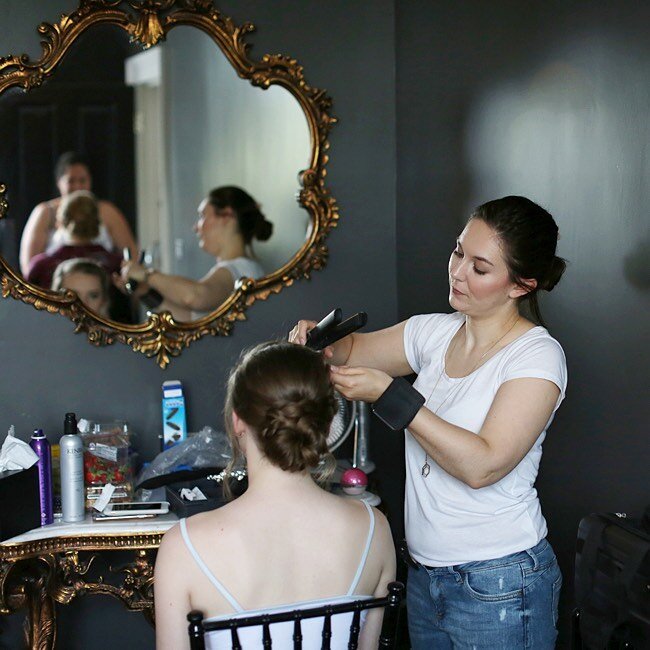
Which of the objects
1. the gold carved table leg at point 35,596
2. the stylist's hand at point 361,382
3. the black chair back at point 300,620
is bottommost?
the gold carved table leg at point 35,596

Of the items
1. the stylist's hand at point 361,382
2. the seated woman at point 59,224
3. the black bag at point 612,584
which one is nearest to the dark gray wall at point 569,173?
the black bag at point 612,584

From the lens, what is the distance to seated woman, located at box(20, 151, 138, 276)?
8.68ft

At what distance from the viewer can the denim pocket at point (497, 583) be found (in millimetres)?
1695

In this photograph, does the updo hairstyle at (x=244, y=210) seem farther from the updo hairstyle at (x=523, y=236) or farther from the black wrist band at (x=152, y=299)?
the updo hairstyle at (x=523, y=236)

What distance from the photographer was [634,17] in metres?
1.89

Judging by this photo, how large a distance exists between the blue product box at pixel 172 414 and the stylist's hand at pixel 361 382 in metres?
1.17

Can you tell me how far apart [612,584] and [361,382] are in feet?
1.80

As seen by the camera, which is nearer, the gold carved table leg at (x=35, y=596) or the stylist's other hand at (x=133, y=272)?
the gold carved table leg at (x=35, y=596)

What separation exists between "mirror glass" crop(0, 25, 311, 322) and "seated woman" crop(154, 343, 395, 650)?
54.1 inches

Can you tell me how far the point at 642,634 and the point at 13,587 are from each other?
1.56m

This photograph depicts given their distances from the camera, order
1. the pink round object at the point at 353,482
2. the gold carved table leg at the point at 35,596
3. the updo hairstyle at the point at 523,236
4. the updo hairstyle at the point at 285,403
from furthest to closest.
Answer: the pink round object at the point at 353,482 → the gold carved table leg at the point at 35,596 → the updo hairstyle at the point at 523,236 → the updo hairstyle at the point at 285,403

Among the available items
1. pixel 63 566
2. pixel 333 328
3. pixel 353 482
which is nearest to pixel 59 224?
pixel 63 566

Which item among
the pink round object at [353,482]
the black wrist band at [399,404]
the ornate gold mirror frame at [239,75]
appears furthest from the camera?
the ornate gold mirror frame at [239,75]

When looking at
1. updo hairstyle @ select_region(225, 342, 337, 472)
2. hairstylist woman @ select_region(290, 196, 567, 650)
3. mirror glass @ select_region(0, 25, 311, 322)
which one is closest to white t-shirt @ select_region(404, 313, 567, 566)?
hairstylist woman @ select_region(290, 196, 567, 650)
